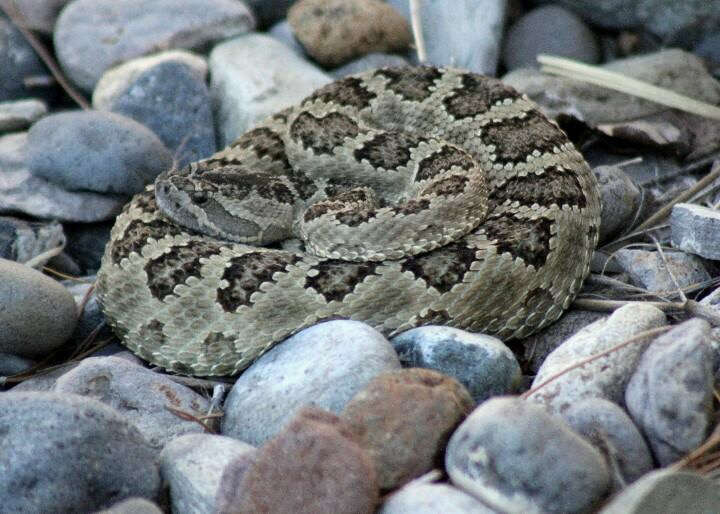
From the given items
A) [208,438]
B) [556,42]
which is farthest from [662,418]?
[556,42]

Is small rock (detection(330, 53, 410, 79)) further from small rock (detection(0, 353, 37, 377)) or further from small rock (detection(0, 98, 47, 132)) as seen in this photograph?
small rock (detection(0, 353, 37, 377))

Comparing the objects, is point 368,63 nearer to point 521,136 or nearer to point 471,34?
point 471,34

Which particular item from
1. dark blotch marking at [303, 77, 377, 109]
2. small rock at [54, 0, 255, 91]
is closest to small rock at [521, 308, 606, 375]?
dark blotch marking at [303, 77, 377, 109]

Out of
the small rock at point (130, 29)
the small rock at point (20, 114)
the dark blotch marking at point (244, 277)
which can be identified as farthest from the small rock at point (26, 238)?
the small rock at point (130, 29)

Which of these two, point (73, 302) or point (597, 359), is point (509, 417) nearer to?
point (597, 359)

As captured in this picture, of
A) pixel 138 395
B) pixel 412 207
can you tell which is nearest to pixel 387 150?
pixel 412 207

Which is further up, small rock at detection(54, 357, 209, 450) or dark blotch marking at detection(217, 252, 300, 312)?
dark blotch marking at detection(217, 252, 300, 312)
